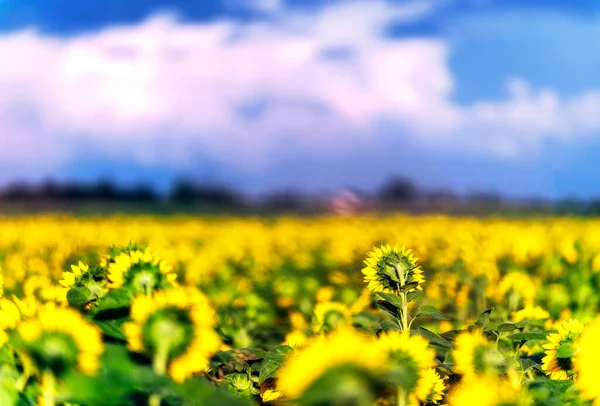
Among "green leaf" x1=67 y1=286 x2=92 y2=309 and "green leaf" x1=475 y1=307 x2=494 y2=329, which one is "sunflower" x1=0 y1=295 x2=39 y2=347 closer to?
"green leaf" x1=67 y1=286 x2=92 y2=309

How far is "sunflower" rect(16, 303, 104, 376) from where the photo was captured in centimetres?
117

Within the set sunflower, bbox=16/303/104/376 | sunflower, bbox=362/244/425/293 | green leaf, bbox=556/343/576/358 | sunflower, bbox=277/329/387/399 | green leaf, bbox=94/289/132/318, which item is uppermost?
sunflower, bbox=362/244/425/293

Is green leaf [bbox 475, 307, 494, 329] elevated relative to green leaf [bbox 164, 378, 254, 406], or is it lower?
elevated

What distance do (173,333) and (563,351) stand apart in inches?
37.5

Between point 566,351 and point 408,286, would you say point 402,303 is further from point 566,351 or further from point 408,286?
point 566,351

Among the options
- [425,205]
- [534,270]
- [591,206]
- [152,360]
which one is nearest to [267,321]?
[534,270]

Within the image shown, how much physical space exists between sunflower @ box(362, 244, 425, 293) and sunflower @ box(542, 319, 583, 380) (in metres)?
0.34

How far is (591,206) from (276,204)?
31.3 feet

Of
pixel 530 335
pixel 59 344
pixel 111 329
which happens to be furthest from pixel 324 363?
pixel 530 335

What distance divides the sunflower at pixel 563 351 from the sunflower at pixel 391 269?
34cm

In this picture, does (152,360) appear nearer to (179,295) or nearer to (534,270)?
(179,295)

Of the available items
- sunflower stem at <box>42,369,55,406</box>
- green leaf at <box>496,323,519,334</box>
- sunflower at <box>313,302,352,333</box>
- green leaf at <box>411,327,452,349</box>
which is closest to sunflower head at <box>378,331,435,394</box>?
green leaf at <box>411,327,452,349</box>

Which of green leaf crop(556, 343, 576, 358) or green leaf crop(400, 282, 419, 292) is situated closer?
green leaf crop(556, 343, 576, 358)

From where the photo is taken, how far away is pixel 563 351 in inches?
68.8
